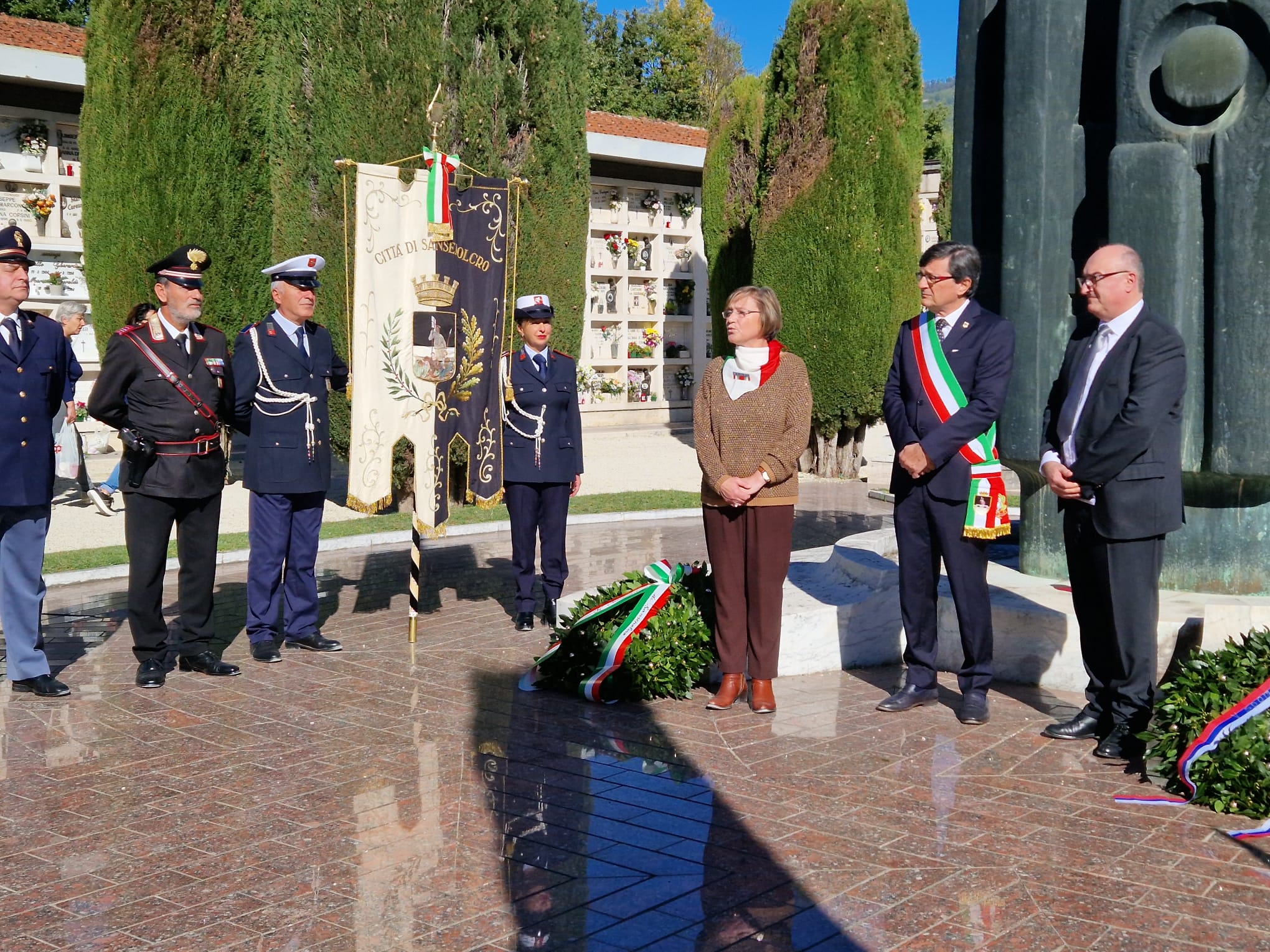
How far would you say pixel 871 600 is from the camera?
6.44 m

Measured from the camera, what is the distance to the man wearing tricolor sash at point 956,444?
5.32m

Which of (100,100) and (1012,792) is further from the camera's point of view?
(100,100)

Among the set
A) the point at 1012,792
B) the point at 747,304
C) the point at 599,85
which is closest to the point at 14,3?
the point at 599,85

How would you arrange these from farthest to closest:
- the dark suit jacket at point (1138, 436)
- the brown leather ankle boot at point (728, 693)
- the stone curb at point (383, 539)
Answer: the stone curb at point (383, 539), the brown leather ankle boot at point (728, 693), the dark suit jacket at point (1138, 436)

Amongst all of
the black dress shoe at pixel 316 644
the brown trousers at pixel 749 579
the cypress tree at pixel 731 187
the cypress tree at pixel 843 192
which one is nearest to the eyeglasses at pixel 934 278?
the brown trousers at pixel 749 579

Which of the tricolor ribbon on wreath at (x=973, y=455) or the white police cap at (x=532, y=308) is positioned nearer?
the tricolor ribbon on wreath at (x=973, y=455)

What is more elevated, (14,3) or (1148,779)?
(14,3)

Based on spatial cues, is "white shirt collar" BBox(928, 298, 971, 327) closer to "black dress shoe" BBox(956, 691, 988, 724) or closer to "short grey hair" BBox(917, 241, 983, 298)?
"short grey hair" BBox(917, 241, 983, 298)

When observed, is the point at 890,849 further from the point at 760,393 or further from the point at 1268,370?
the point at 1268,370

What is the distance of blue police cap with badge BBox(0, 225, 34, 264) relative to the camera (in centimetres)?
589

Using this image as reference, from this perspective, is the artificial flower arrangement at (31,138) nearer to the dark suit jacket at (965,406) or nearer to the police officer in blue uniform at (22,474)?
the police officer in blue uniform at (22,474)

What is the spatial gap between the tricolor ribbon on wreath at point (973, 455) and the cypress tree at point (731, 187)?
1398 cm

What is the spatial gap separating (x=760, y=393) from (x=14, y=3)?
25.5 m

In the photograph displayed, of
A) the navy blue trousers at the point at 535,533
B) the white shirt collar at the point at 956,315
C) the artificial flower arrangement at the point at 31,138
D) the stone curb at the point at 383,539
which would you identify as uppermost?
the artificial flower arrangement at the point at 31,138
